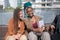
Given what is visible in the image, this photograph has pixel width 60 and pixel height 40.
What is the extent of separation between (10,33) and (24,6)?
53 cm

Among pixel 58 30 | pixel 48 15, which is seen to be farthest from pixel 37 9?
pixel 58 30

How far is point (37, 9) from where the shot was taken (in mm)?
4102

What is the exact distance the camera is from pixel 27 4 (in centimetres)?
390

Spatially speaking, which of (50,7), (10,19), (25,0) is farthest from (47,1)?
(10,19)

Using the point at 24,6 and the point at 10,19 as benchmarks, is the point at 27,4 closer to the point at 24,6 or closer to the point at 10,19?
the point at 24,6

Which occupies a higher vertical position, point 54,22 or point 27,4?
point 27,4

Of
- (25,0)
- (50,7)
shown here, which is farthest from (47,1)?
(25,0)

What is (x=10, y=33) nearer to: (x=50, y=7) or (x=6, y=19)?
(x=6, y=19)

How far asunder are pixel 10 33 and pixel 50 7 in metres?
0.91

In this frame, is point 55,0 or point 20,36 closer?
point 20,36

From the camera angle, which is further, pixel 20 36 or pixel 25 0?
pixel 25 0

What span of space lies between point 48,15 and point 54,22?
21 cm

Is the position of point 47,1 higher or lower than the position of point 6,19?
higher

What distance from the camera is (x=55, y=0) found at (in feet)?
13.4
